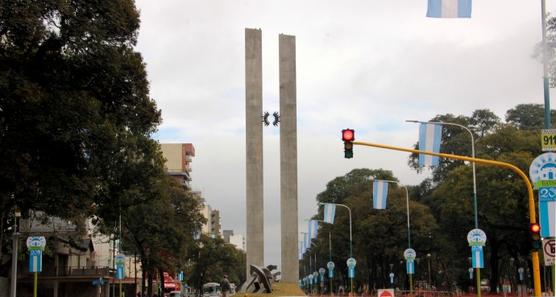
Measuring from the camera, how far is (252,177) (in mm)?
64688

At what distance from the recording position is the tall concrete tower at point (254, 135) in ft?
211

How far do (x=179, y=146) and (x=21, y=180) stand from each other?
13341cm

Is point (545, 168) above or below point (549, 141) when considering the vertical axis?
below

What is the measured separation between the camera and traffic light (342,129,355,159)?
23.4 meters

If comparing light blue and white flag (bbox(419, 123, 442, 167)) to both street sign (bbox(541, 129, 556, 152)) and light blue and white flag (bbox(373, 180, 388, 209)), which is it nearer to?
light blue and white flag (bbox(373, 180, 388, 209))

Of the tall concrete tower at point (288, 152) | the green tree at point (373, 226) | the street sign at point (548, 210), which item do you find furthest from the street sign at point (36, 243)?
the green tree at point (373, 226)

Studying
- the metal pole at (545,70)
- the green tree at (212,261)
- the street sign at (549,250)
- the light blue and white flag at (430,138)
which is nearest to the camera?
the street sign at (549,250)

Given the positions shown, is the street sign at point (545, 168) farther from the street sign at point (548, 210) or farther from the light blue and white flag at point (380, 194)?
the light blue and white flag at point (380, 194)

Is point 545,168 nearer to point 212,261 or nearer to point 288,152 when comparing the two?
point 288,152

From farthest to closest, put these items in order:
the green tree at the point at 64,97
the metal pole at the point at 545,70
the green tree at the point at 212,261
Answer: the green tree at the point at 212,261, the green tree at the point at 64,97, the metal pole at the point at 545,70

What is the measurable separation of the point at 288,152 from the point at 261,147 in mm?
2602

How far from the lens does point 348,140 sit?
23375 mm

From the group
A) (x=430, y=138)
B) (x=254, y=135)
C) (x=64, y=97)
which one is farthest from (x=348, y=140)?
(x=254, y=135)

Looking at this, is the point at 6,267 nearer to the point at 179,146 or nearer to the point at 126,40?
the point at 126,40
